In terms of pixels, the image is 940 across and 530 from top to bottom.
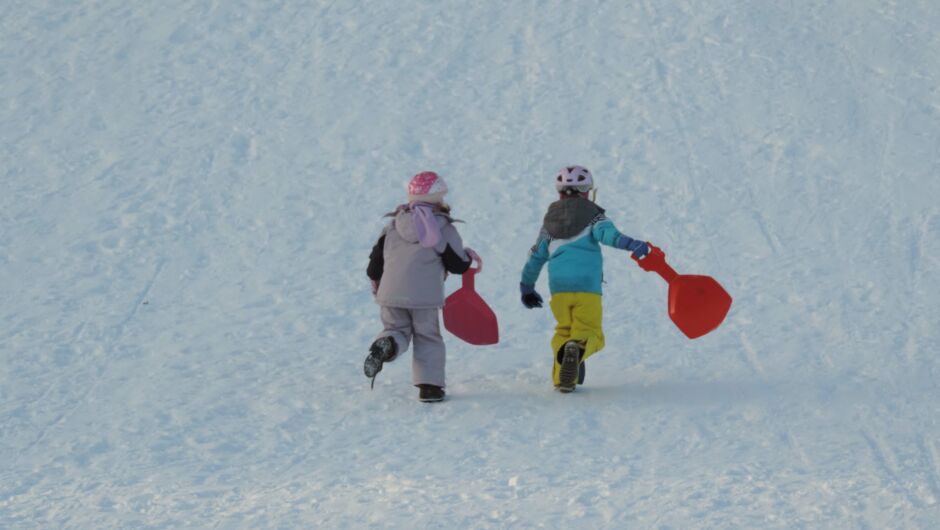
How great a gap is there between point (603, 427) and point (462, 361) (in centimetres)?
173

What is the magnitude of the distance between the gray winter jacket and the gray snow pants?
0.09 m

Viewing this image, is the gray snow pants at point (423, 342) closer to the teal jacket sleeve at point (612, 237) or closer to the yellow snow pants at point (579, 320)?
the yellow snow pants at point (579, 320)

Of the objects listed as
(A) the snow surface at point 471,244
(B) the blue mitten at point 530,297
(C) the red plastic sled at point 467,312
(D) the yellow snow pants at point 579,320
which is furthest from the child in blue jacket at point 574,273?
(C) the red plastic sled at point 467,312

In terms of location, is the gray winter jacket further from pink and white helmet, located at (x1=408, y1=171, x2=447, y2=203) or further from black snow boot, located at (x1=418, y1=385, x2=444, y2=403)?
black snow boot, located at (x1=418, y1=385, x2=444, y2=403)

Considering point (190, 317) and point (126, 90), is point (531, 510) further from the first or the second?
point (126, 90)

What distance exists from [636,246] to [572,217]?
489mm

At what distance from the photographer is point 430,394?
8.03 metres

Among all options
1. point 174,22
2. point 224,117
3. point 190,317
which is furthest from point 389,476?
point 174,22

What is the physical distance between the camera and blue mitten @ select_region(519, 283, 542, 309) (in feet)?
27.1

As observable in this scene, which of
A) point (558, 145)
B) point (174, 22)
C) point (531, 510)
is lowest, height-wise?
point (531, 510)

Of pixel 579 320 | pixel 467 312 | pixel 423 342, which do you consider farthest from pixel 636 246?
pixel 423 342

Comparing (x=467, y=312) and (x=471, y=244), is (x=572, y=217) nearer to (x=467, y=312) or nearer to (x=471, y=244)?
(x=467, y=312)

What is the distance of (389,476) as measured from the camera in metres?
6.74

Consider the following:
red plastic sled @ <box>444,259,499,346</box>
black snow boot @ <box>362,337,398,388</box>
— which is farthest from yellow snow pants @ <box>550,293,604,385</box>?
black snow boot @ <box>362,337,398,388</box>
